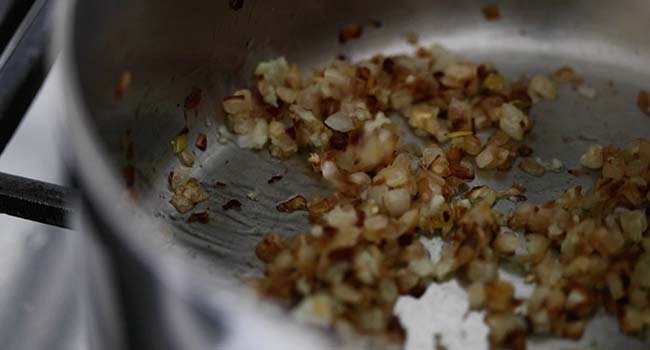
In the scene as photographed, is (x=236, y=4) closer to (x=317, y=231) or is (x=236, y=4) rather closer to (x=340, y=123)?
(x=340, y=123)

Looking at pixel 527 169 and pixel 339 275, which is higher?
pixel 527 169

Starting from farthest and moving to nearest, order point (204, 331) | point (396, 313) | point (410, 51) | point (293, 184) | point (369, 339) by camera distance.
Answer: point (410, 51) < point (293, 184) < point (396, 313) < point (369, 339) < point (204, 331)

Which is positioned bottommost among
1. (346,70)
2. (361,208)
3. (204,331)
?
(204,331)

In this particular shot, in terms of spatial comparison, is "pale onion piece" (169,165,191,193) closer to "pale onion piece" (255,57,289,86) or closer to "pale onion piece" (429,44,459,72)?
"pale onion piece" (255,57,289,86)

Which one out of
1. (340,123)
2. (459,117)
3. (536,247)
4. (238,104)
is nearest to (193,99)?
(238,104)

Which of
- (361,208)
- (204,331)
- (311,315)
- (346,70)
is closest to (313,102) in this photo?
(346,70)

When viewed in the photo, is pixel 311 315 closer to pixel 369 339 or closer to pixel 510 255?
pixel 369 339
